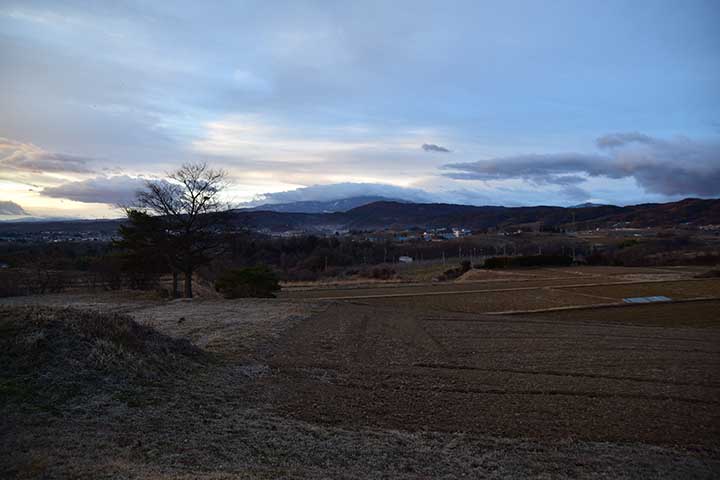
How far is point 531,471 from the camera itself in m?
6.34

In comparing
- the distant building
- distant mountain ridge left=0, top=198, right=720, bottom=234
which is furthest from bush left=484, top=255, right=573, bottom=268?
distant mountain ridge left=0, top=198, right=720, bottom=234

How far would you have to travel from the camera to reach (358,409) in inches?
344

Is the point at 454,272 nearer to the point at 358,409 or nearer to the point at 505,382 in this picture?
the point at 505,382

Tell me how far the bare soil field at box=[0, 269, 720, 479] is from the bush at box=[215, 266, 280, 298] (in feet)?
45.2

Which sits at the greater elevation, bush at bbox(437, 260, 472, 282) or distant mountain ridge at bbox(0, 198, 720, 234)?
Answer: distant mountain ridge at bbox(0, 198, 720, 234)

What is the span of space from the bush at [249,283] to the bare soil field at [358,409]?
543 inches

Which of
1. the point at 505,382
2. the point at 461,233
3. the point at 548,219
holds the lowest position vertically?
the point at 505,382

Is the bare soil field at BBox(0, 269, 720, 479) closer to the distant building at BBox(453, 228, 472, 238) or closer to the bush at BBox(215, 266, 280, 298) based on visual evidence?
the bush at BBox(215, 266, 280, 298)

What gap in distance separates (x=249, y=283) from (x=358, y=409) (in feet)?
75.1

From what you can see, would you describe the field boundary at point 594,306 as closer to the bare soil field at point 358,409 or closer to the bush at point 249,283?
the bare soil field at point 358,409

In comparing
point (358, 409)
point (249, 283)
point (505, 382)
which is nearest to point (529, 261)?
point (249, 283)

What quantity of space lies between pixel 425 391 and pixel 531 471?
3919 mm

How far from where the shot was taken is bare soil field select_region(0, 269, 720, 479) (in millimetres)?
6141

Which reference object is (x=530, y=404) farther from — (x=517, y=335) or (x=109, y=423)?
(x=517, y=335)
